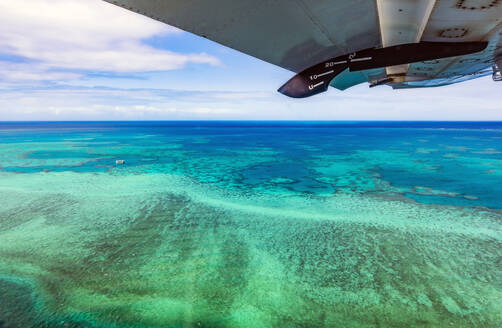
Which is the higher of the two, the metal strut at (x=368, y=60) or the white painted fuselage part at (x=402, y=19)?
the white painted fuselage part at (x=402, y=19)

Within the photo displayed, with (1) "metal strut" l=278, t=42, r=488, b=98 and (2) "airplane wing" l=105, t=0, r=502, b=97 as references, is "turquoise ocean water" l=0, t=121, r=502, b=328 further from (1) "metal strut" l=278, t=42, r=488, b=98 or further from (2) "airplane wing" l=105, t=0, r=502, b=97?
(2) "airplane wing" l=105, t=0, r=502, b=97

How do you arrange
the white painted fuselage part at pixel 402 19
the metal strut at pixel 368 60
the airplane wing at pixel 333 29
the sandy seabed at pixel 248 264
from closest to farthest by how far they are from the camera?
the airplane wing at pixel 333 29 → the white painted fuselage part at pixel 402 19 → the metal strut at pixel 368 60 → the sandy seabed at pixel 248 264

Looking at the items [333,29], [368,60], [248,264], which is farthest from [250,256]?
[333,29]

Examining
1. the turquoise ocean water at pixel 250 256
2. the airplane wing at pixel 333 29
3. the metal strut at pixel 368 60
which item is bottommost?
the turquoise ocean water at pixel 250 256

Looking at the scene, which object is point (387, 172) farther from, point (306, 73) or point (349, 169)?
point (306, 73)

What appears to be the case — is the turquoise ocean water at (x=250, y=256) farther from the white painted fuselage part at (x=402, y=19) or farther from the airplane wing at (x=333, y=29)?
the white painted fuselage part at (x=402, y=19)

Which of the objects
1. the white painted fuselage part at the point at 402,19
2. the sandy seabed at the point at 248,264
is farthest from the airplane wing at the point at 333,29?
the sandy seabed at the point at 248,264

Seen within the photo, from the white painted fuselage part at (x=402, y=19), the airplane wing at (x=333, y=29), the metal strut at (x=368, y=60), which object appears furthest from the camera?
the metal strut at (x=368, y=60)

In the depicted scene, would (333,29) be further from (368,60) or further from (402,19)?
(368,60)
